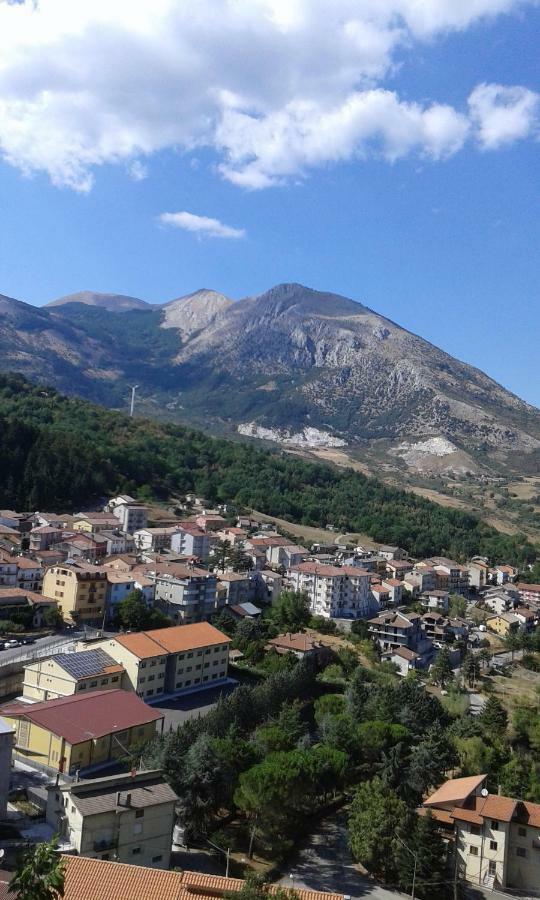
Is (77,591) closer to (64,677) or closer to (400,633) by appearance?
(64,677)

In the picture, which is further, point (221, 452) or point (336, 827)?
point (221, 452)

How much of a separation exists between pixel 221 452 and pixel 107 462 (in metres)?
27.1

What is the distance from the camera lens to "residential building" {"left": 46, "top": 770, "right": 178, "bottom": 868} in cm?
1864

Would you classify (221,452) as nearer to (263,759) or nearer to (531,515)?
(531,515)

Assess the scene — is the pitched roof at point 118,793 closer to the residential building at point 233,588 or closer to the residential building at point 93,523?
the residential building at point 233,588

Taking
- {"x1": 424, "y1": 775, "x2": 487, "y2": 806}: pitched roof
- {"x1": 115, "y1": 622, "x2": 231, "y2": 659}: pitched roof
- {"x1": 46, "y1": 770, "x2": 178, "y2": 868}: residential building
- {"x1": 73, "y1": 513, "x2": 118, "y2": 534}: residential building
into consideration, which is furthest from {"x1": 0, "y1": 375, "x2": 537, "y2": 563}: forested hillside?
{"x1": 46, "y1": 770, "x2": 178, "y2": 868}: residential building

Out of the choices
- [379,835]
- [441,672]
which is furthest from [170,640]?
[441,672]

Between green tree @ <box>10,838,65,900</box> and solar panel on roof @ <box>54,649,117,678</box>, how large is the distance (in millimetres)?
23442

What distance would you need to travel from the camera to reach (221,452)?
107 metres

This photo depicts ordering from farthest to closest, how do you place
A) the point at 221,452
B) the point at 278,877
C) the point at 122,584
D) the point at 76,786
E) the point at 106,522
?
the point at 221,452, the point at 106,522, the point at 122,584, the point at 278,877, the point at 76,786

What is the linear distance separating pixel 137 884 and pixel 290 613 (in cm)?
3381

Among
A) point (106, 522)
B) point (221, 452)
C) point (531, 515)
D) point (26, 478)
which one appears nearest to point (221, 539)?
point (106, 522)

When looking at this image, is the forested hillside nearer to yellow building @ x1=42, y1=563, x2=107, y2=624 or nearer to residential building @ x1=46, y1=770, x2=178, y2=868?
yellow building @ x1=42, y1=563, x2=107, y2=624

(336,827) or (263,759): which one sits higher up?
(263,759)
